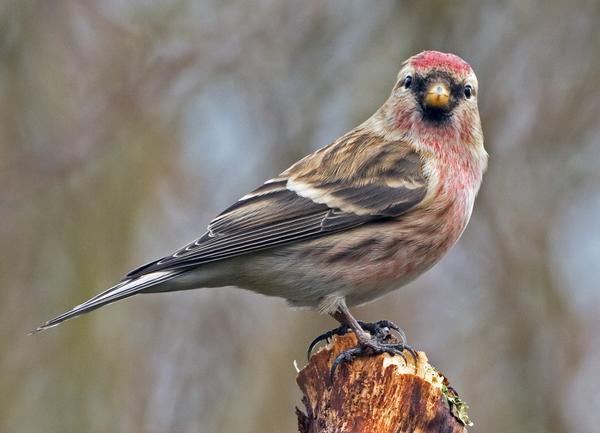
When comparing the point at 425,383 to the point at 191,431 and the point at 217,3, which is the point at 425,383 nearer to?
the point at 191,431

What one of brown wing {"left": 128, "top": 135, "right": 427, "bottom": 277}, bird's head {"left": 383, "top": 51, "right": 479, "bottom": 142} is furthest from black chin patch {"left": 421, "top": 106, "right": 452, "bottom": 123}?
brown wing {"left": 128, "top": 135, "right": 427, "bottom": 277}

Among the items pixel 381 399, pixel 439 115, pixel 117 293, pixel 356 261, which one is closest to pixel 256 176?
pixel 439 115

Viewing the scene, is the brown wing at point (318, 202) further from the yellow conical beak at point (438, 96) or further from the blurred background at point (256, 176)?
the blurred background at point (256, 176)

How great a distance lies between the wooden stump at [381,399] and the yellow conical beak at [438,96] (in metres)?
2.26

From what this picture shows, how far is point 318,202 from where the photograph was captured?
7238mm

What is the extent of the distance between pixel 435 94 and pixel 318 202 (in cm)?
113

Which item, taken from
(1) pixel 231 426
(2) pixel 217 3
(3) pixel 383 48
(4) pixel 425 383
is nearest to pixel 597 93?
(3) pixel 383 48

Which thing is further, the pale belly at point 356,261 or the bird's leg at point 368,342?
the pale belly at point 356,261

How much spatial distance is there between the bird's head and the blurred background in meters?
1.87

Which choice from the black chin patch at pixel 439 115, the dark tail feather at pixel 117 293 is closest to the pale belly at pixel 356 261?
the dark tail feather at pixel 117 293

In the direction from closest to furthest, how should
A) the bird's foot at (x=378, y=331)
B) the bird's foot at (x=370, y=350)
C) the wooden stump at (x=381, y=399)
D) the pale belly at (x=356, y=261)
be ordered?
the wooden stump at (x=381, y=399), the bird's foot at (x=370, y=350), the bird's foot at (x=378, y=331), the pale belly at (x=356, y=261)

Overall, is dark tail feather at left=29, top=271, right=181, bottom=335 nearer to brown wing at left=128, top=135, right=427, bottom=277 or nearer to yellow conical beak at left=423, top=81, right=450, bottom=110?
brown wing at left=128, top=135, right=427, bottom=277

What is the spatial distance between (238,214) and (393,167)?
3.76ft

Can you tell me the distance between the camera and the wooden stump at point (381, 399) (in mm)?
5301
